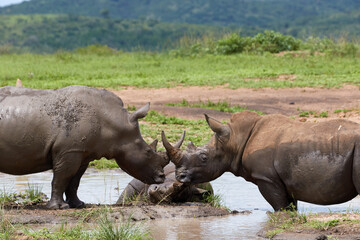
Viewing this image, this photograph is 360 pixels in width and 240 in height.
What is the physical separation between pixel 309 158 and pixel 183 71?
14.1 meters

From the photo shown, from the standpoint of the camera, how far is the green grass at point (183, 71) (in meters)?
18.5

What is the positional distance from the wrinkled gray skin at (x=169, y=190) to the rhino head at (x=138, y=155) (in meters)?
0.11

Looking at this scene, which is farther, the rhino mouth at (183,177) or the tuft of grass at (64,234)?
the rhino mouth at (183,177)

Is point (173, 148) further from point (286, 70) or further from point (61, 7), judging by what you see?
point (61, 7)

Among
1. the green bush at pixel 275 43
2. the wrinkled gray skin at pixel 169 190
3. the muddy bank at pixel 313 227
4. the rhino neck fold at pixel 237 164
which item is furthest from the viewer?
the green bush at pixel 275 43

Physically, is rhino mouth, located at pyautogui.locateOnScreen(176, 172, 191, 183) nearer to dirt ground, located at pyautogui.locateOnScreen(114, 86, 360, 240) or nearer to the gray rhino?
the gray rhino

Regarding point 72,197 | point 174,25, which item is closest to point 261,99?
point 72,197

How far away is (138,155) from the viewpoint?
830 centimetres

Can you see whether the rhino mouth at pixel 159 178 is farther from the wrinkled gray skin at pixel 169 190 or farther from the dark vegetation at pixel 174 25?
the dark vegetation at pixel 174 25

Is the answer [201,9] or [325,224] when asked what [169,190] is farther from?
[201,9]

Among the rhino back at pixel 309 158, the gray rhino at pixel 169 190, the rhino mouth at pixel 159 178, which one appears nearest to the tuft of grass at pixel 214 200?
the gray rhino at pixel 169 190

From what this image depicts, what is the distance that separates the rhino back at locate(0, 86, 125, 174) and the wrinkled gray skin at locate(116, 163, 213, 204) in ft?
2.82

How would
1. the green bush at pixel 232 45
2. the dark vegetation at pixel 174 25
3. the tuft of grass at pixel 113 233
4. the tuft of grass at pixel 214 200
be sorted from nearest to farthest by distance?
1. the tuft of grass at pixel 113 233
2. the tuft of grass at pixel 214 200
3. the green bush at pixel 232 45
4. the dark vegetation at pixel 174 25

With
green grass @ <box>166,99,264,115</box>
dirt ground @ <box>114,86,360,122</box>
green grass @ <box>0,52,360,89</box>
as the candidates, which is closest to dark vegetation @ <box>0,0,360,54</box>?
green grass @ <box>0,52,360,89</box>
